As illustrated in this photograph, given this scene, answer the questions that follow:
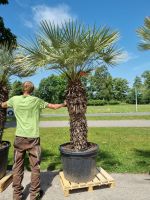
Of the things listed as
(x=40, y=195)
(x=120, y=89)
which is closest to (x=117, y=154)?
(x=40, y=195)

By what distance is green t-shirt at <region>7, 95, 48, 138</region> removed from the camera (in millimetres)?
4898

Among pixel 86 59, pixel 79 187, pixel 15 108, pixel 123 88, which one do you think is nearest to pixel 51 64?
pixel 86 59

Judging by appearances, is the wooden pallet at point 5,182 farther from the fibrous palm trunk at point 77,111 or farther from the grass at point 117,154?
the fibrous palm trunk at point 77,111

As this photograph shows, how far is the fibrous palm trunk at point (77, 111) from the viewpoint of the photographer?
560 centimetres

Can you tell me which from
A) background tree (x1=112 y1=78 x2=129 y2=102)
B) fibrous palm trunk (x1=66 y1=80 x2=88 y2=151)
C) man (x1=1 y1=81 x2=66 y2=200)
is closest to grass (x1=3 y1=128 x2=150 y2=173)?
fibrous palm trunk (x1=66 y1=80 x2=88 y2=151)

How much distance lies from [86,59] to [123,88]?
96353 millimetres

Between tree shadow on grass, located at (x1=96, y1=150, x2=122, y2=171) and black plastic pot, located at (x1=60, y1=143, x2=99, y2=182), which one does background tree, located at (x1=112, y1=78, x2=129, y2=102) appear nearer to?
tree shadow on grass, located at (x1=96, y1=150, x2=122, y2=171)

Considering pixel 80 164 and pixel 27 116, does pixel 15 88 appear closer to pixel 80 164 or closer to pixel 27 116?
pixel 27 116

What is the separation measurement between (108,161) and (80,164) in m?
2.24

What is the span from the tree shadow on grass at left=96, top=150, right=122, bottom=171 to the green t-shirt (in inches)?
104

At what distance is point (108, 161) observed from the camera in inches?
295

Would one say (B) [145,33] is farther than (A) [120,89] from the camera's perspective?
No

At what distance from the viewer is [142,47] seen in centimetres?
631

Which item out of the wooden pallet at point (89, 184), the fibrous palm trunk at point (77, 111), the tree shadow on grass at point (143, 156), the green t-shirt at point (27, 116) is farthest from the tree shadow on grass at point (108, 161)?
the green t-shirt at point (27, 116)
